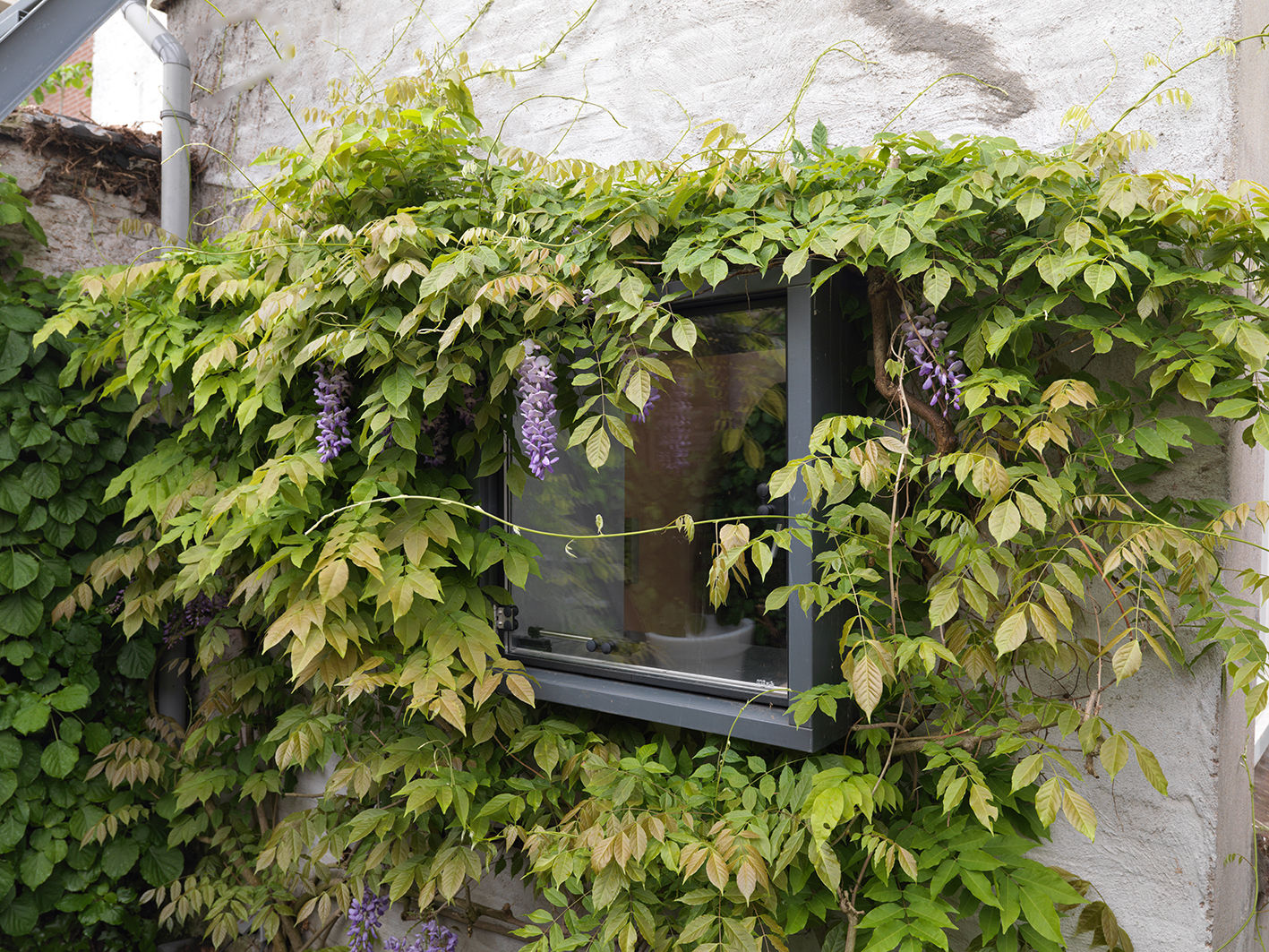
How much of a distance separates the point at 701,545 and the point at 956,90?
1129mm

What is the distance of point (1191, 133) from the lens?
1.49 m

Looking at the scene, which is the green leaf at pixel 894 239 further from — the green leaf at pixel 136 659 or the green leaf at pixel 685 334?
the green leaf at pixel 136 659

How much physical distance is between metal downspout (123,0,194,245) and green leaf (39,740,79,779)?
1.81m

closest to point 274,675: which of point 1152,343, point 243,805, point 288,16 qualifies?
point 243,805

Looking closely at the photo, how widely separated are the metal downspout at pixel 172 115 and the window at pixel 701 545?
1.99m

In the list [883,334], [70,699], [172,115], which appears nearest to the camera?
[883,334]

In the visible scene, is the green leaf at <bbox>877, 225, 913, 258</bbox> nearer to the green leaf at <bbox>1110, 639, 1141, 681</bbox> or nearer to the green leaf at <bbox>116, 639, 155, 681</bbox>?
the green leaf at <bbox>1110, 639, 1141, 681</bbox>

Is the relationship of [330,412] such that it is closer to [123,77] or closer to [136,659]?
[136,659]

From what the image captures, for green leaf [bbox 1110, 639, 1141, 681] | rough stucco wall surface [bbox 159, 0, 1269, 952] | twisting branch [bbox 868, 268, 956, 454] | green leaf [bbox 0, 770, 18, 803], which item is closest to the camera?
green leaf [bbox 1110, 639, 1141, 681]

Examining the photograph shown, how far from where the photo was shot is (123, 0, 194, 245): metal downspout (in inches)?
120

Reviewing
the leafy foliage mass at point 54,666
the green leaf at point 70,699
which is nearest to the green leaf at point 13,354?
the leafy foliage mass at point 54,666

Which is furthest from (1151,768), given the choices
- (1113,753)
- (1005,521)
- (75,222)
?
(75,222)

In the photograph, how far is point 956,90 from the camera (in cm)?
171

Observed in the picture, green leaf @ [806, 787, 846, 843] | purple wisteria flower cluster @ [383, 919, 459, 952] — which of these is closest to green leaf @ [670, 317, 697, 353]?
green leaf @ [806, 787, 846, 843]
